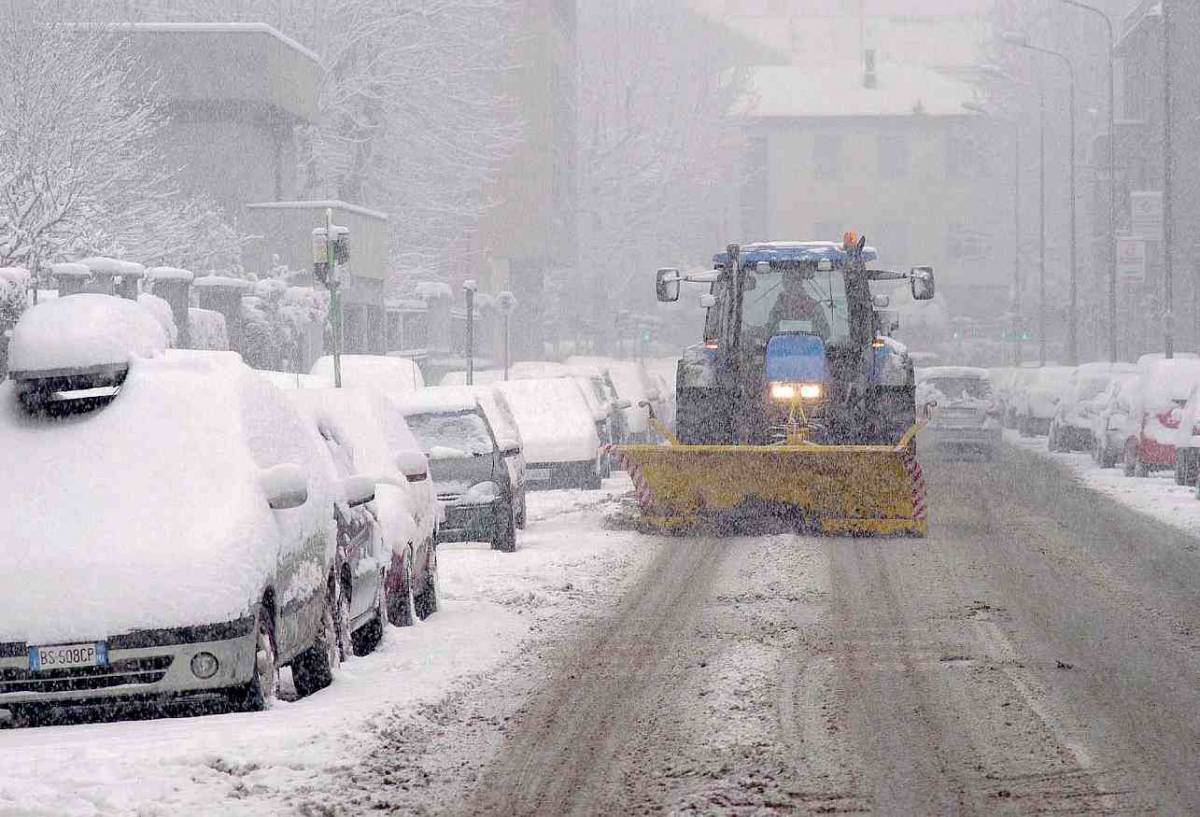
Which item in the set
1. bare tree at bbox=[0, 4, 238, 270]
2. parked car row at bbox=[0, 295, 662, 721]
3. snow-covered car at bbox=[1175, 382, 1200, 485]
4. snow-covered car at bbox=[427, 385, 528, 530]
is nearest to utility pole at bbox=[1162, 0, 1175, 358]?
snow-covered car at bbox=[1175, 382, 1200, 485]

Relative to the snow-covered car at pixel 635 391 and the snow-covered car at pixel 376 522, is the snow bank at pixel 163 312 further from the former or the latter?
the snow-covered car at pixel 376 522

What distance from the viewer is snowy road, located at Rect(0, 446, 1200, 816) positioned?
805cm

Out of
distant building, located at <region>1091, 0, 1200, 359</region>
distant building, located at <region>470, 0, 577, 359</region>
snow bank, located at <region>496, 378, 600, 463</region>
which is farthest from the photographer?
distant building, located at <region>470, 0, 577, 359</region>

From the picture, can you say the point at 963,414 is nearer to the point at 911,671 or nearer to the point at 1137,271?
the point at 1137,271

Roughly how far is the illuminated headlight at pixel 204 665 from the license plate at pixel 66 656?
380 millimetres

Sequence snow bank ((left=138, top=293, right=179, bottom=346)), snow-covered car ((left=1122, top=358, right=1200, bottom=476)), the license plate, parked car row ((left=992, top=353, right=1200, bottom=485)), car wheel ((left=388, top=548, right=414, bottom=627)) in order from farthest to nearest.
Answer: snow-covered car ((left=1122, top=358, right=1200, bottom=476)), parked car row ((left=992, top=353, right=1200, bottom=485)), snow bank ((left=138, top=293, right=179, bottom=346)), car wheel ((left=388, top=548, right=414, bottom=627)), the license plate

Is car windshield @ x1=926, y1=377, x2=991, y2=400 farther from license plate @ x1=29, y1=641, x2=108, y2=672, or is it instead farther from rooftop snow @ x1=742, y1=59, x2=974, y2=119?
rooftop snow @ x1=742, y1=59, x2=974, y2=119

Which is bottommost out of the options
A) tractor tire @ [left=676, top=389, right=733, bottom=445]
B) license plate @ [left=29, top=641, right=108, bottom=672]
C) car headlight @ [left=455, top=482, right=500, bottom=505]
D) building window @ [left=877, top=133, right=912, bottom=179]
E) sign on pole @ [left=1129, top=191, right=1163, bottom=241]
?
car headlight @ [left=455, top=482, right=500, bottom=505]

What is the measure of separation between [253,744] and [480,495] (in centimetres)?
1024

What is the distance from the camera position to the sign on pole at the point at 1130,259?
168 feet

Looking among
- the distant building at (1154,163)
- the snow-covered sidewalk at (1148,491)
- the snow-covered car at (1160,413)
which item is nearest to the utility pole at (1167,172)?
the snow-covered sidewalk at (1148,491)

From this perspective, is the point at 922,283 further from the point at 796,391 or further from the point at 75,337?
the point at 75,337

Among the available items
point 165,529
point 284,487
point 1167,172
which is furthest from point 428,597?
point 1167,172

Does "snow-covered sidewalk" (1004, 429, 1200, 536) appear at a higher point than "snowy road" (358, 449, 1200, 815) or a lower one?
lower
